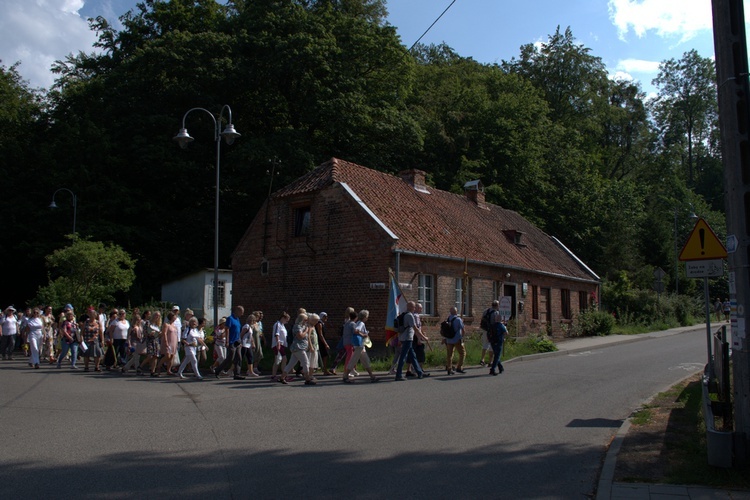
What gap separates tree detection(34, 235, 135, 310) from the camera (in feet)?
81.8

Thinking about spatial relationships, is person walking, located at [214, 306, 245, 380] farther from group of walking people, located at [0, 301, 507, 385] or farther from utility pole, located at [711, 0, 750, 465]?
utility pole, located at [711, 0, 750, 465]

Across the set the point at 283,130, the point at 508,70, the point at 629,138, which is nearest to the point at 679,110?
the point at 629,138

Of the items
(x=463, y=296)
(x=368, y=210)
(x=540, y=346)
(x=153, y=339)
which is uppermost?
(x=368, y=210)

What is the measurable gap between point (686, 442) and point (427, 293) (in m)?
13.3

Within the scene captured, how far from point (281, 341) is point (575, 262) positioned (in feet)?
72.0

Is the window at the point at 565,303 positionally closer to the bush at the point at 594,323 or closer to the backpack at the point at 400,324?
the bush at the point at 594,323

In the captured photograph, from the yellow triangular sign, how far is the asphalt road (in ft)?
8.63

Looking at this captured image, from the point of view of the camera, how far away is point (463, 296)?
21.8 m

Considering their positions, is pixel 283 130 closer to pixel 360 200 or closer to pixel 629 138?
pixel 360 200

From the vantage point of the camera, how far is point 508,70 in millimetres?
54781

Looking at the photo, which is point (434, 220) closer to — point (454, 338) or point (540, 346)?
point (540, 346)

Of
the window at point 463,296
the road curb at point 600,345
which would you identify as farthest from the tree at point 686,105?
the window at point 463,296

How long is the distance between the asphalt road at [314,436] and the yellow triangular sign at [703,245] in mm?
2629

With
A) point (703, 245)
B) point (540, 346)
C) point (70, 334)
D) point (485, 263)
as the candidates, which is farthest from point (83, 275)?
point (703, 245)
